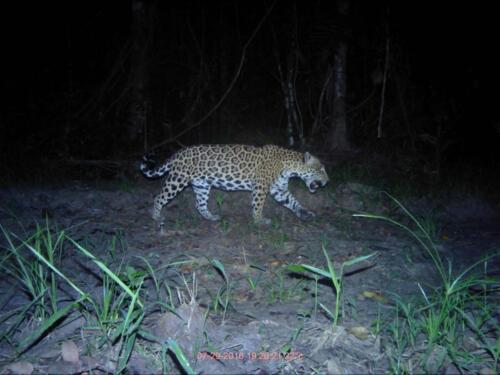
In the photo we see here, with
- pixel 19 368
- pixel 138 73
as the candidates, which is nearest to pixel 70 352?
pixel 19 368

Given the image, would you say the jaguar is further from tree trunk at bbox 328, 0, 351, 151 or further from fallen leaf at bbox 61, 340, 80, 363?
fallen leaf at bbox 61, 340, 80, 363

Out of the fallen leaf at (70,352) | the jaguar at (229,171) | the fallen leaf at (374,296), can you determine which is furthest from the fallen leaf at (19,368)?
the jaguar at (229,171)

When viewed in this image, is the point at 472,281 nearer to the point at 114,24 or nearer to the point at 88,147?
the point at 88,147

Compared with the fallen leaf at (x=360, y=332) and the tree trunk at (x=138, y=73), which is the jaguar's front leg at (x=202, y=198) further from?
the fallen leaf at (x=360, y=332)

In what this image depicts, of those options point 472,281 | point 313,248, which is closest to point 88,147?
point 313,248

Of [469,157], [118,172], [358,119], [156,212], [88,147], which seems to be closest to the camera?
[156,212]

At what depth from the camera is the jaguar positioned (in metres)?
6.19

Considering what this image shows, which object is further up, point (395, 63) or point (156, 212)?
point (395, 63)

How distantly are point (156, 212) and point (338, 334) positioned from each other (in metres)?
3.73

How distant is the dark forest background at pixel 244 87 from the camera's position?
8477 mm

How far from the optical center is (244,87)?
42.3ft

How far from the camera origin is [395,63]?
946 centimetres
